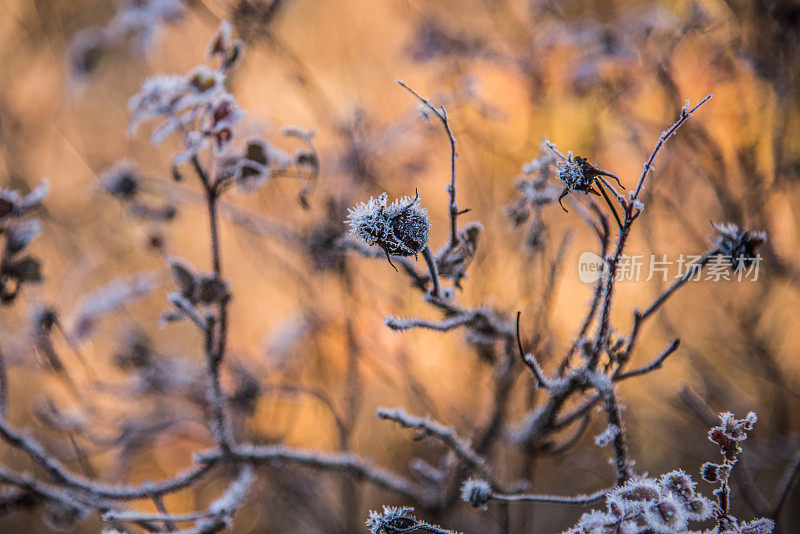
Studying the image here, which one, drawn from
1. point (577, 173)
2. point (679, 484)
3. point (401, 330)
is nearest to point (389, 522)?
point (401, 330)

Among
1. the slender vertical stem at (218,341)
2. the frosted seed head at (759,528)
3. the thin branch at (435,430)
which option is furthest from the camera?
the slender vertical stem at (218,341)

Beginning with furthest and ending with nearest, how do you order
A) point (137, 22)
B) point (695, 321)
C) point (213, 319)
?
point (695, 321), point (137, 22), point (213, 319)

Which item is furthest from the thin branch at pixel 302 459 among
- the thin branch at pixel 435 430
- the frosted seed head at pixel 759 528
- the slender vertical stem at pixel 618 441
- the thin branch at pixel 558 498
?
the frosted seed head at pixel 759 528

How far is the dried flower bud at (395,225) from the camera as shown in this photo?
58 centimetres

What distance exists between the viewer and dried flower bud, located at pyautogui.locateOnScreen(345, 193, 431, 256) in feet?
1.91

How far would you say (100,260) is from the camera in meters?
2.01

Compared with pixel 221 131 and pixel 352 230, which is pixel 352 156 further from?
pixel 352 230

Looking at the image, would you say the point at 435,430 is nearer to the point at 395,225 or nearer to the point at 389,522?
the point at 389,522

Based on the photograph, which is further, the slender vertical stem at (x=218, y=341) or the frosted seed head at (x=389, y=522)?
the slender vertical stem at (x=218, y=341)

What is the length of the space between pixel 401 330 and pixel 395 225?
0.15 m

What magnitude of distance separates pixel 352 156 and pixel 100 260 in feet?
3.95

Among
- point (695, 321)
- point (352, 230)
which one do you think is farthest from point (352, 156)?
point (695, 321)

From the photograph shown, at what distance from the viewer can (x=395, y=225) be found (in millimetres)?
583

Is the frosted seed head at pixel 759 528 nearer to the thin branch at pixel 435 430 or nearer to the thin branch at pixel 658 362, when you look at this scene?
the thin branch at pixel 658 362
